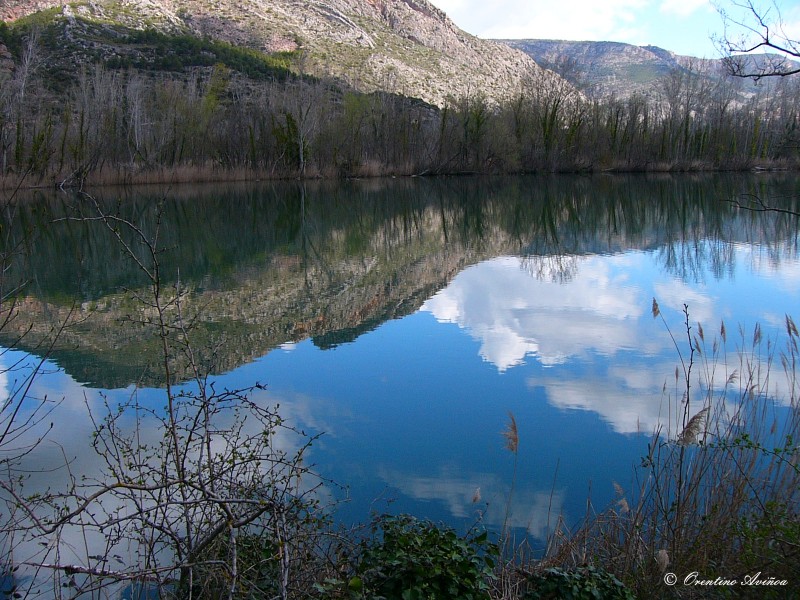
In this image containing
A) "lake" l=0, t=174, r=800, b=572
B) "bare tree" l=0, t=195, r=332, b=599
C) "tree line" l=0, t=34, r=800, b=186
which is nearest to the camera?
"bare tree" l=0, t=195, r=332, b=599

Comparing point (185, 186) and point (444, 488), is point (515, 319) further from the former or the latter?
point (185, 186)

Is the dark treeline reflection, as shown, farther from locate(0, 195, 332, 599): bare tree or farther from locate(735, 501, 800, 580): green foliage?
locate(735, 501, 800, 580): green foliage

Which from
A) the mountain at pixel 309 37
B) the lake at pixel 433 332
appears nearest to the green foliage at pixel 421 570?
the lake at pixel 433 332

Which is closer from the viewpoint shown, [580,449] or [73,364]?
[580,449]

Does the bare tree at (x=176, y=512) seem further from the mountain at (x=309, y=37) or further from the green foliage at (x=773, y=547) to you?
the mountain at (x=309, y=37)

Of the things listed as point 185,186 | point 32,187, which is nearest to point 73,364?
point 32,187

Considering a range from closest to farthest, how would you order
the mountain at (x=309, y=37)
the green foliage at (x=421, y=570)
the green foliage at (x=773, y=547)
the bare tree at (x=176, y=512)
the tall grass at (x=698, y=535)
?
the bare tree at (x=176, y=512) < the green foliage at (x=421, y=570) < the green foliage at (x=773, y=547) < the tall grass at (x=698, y=535) < the mountain at (x=309, y=37)

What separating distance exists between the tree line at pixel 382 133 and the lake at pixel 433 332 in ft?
53.6

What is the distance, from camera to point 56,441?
195 inches

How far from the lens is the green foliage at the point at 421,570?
2500 millimetres

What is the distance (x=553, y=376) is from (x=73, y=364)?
462 cm

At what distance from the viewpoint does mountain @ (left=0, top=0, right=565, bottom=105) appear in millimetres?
56219

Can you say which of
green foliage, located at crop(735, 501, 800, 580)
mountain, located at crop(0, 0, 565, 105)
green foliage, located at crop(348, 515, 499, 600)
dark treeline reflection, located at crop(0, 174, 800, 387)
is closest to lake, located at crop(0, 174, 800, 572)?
dark treeline reflection, located at crop(0, 174, 800, 387)

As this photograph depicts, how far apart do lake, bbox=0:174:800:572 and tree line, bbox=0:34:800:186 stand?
16.3m
